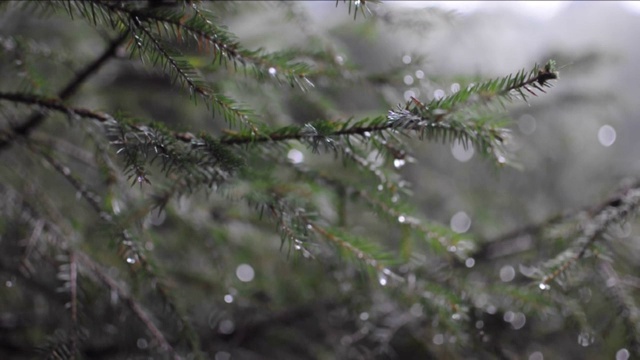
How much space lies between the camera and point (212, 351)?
4.75 feet

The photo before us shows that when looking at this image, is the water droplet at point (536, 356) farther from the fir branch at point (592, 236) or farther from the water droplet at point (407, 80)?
the water droplet at point (407, 80)

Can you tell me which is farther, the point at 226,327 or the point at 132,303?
the point at 226,327

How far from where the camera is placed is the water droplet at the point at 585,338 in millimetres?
1002

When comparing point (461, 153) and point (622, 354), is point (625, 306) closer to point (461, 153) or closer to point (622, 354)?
point (622, 354)

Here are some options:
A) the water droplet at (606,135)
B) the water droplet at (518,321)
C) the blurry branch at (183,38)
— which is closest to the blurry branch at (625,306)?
the water droplet at (518,321)

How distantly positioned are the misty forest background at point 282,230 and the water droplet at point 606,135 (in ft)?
0.88

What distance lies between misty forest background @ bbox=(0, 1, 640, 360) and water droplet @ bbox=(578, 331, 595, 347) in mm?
16

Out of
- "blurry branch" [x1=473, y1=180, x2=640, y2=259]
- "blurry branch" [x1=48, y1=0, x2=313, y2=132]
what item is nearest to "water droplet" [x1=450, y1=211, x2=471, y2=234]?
"blurry branch" [x1=473, y1=180, x2=640, y2=259]

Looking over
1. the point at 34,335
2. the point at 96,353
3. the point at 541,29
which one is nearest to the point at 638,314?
the point at 96,353

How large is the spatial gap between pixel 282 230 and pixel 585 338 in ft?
2.08

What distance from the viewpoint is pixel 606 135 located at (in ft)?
8.39

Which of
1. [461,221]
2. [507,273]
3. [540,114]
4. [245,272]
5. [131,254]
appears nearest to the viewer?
[131,254]

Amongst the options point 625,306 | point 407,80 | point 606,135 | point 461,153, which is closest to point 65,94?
point 407,80

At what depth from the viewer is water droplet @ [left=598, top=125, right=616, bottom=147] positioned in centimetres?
255
